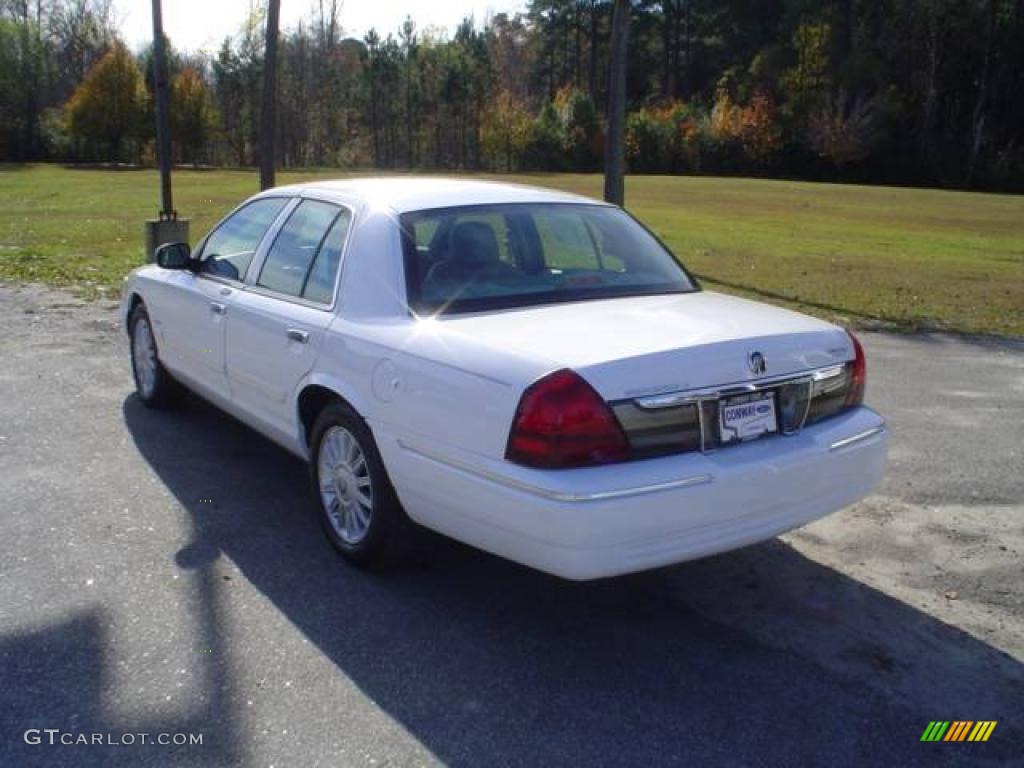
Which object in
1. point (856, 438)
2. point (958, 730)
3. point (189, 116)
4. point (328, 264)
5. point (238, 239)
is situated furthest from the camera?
point (189, 116)

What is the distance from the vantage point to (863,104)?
6481cm

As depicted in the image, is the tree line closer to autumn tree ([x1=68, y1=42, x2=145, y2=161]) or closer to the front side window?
autumn tree ([x1=68, y1=42, x2=145, y2=161])

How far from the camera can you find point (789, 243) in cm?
2181

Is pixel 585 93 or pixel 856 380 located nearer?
pixel 856 380

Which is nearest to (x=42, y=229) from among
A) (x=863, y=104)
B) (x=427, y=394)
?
(x=427, y=394)

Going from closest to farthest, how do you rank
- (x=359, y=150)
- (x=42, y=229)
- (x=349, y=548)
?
(x=349, y=548) → (x=42, y=229) → (x=359, y=150)

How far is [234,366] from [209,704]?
2.29 m

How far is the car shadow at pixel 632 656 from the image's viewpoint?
10.2 ft

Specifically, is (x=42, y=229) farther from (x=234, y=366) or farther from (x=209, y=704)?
(x=209, y=704)

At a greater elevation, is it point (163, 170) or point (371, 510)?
point (163, 170)


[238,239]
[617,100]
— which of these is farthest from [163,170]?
[238,239]

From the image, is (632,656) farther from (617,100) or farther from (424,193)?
(617,100)

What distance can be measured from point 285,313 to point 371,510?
1108 mm

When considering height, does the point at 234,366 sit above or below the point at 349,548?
above
